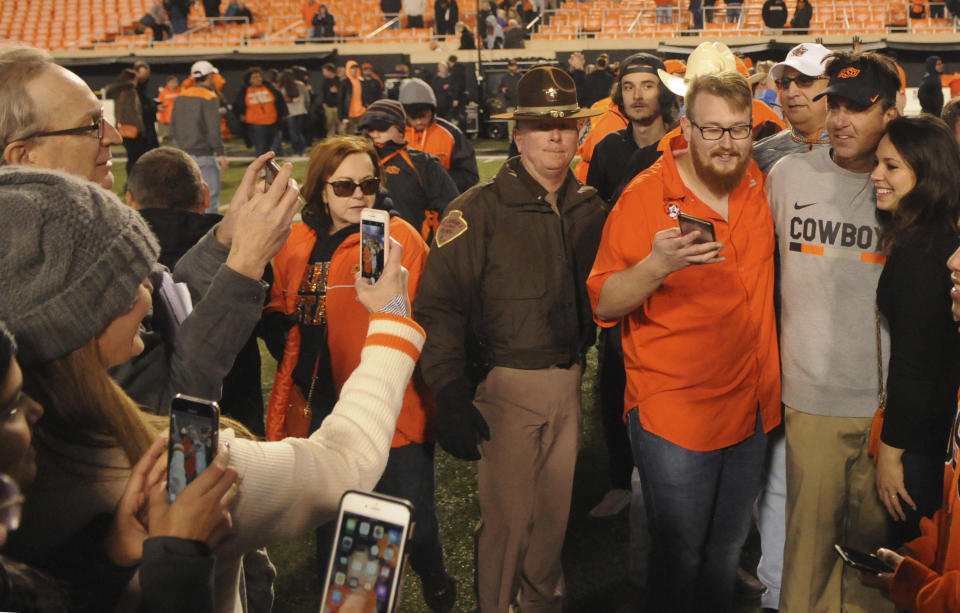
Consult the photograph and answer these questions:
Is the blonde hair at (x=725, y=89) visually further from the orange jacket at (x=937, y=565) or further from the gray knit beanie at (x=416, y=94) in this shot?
the gray knit beanie at (x=416, y=94)

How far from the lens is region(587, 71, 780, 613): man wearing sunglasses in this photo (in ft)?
8.91

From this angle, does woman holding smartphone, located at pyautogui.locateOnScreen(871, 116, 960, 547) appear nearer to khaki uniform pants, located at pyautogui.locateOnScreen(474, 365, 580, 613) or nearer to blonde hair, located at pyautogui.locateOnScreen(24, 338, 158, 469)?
khaki uniform pants, located at pyautogui.locateOnScreen(474, 365, 580, 613)

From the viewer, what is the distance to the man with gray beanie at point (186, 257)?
1.86 m

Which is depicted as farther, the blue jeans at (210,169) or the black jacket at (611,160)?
the blue jeans at (210,169)

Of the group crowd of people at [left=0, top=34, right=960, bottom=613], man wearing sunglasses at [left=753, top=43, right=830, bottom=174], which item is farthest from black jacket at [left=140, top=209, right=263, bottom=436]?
man wearing sunglasses at [left=753, top=43, right=830, bottom=174]

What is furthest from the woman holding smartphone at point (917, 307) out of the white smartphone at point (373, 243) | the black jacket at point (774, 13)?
the black jacket at point (774, 13)

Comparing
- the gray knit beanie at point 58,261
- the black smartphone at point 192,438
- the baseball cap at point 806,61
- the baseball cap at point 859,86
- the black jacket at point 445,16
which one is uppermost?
the black jacket at point 445,16

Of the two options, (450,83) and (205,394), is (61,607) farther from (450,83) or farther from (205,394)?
(450,83)

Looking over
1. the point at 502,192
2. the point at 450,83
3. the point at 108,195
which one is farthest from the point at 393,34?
the point at 108,195

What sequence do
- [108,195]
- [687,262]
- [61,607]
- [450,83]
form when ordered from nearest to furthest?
1. [61,607]
2. [108,195]
3. [687,262]
4. [450,83]

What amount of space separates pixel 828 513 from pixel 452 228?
63.2 inches

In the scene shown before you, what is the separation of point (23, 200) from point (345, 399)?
656 millimetres

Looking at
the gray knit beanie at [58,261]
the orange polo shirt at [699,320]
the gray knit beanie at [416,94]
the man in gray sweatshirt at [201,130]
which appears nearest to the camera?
the gray knit beanie at [58,261]

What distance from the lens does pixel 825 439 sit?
2797 mm
